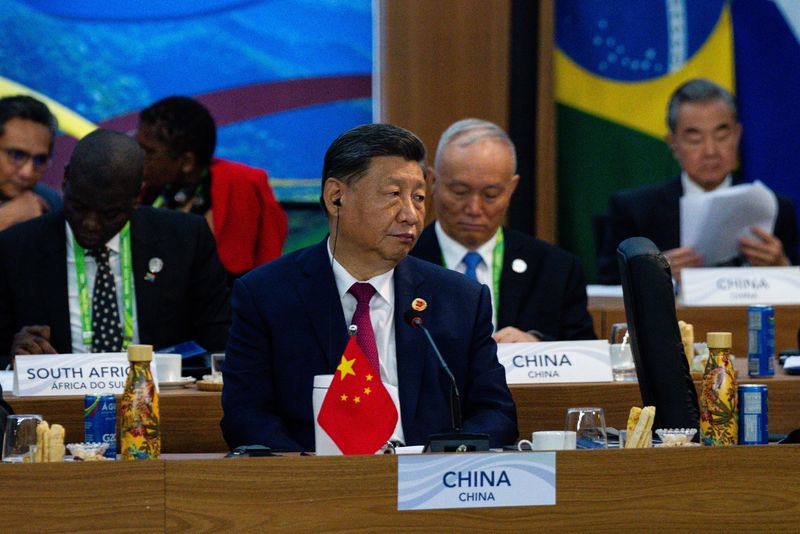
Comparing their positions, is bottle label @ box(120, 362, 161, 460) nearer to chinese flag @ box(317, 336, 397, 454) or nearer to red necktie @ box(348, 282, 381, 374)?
chinese flag @ box(317, 336, 397, 454)

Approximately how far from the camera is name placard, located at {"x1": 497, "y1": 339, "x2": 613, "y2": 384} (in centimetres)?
352

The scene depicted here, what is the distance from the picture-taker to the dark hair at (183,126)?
4.95 m

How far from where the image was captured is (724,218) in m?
4.69

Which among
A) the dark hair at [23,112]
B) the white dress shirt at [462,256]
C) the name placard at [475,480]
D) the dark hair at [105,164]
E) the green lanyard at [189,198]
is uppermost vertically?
the dark hair at [23,112]

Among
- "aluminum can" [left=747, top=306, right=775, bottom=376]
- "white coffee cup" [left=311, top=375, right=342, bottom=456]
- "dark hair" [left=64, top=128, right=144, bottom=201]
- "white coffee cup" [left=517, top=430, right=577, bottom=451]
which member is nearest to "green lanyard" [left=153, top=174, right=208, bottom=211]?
"dark hair" [left=64, top=128, right=144, bottom=201]

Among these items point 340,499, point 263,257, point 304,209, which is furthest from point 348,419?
point 304,209

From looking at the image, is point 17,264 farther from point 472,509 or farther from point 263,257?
point 472,509

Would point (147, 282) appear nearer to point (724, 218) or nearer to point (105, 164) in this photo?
point (105, 164)

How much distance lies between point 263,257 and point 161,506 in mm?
3137

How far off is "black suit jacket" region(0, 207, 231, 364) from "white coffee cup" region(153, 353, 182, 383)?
0.42 m

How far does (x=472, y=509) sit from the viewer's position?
2.23 metres

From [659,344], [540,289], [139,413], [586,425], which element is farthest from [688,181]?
[139,413]

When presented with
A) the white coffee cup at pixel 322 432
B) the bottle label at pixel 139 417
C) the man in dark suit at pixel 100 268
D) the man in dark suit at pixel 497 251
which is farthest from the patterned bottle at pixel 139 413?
the man in dark suit at pixel 497 251

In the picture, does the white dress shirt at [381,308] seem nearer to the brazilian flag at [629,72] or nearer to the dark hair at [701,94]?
the dark hair at [701,94]
